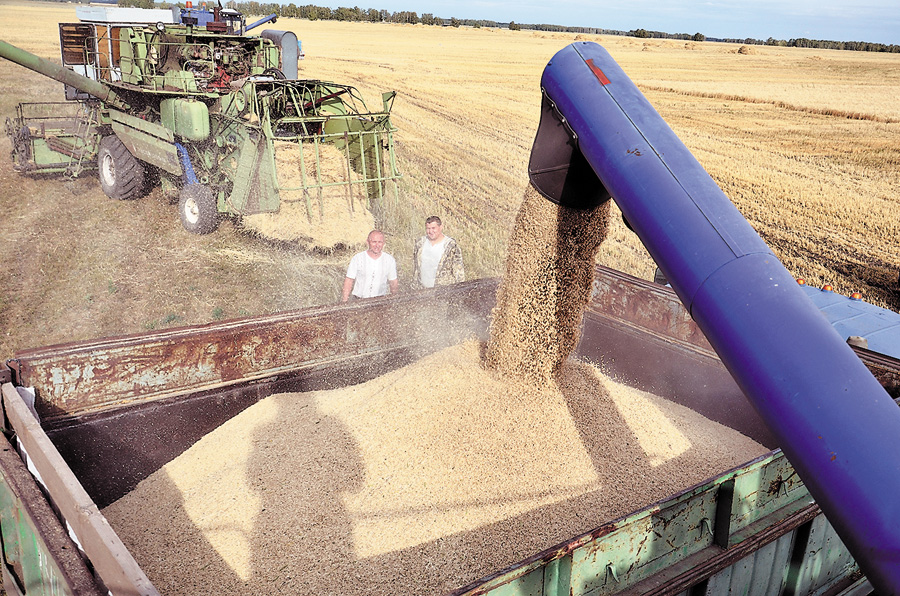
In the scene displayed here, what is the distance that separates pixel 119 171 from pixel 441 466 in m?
8.13

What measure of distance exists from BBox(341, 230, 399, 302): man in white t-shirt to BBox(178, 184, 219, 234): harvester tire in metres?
3.74

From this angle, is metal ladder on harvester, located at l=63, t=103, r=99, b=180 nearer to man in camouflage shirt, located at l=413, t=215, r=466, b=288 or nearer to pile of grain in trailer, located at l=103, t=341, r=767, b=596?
man in camouflage shirt, located at l=413, t=215, r=466, b=288

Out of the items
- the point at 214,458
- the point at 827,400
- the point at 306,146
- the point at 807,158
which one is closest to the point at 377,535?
the point at 214,458

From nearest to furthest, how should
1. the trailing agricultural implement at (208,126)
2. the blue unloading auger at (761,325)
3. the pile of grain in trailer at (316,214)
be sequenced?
the blue unloading auger at (761,325), the trailing agricultural implement at (208,126), the pile of grain in trailer at (316,214)

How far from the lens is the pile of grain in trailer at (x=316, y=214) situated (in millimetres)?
8383

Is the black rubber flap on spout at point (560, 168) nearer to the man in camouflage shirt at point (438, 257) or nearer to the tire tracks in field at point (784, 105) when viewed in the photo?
the man in camouflage shirt at point (438, 257)

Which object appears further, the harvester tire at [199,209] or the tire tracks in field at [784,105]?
the tire tracks in field at [784,105]

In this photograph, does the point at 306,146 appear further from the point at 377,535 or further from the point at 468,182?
the point at 377,535

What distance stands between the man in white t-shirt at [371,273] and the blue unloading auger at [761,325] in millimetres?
2767

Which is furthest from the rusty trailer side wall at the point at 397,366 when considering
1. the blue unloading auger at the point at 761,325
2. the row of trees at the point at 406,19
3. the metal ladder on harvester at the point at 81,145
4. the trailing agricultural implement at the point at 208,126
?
the row of trees at the point at 406,19

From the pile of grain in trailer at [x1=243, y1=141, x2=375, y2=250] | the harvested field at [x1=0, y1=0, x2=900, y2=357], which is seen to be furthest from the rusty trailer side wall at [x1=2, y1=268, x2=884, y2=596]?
the pile of grain in trailer at [x1=243, y1=141, x2=375, y2=250]

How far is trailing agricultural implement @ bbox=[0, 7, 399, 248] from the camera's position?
798 cm

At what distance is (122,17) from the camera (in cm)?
1097

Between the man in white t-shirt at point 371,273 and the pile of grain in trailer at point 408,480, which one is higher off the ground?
the man in white t-shirt at point 371,273
